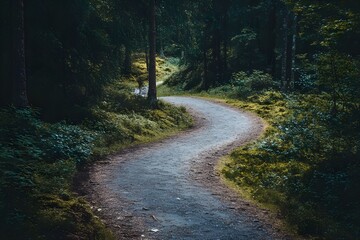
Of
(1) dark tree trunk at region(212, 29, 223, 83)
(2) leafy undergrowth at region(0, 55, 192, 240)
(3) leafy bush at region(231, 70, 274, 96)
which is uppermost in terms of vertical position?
(1) dark tree trunk at region(212, 29, 223, 83)

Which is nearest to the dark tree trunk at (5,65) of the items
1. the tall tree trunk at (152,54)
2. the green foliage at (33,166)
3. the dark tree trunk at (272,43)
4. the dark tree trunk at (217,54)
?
the green foliage at (33,166)

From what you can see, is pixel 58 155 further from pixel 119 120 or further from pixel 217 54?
pixel 217 54

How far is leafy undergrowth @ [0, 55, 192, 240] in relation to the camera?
21.2 feet

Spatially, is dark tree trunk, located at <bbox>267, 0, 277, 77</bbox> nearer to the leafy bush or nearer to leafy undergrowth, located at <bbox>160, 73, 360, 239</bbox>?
the leafy bush

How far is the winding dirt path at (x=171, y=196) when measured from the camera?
7.57 metres

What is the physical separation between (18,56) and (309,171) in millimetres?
10125

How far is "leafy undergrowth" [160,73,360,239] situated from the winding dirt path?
748 mm

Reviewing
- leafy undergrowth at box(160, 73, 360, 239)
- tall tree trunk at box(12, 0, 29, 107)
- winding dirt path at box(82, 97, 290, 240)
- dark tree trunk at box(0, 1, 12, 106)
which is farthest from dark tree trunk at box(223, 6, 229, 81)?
tall tree trunk at box(12, 0, 29, 107)

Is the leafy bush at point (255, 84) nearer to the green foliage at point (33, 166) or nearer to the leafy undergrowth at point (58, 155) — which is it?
the leafy undergrowth at point (58, 155)

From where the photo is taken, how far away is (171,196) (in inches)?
370

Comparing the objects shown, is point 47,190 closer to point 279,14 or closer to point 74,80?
point 74,80

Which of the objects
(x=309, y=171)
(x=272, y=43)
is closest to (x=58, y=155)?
(x=309, y=171)

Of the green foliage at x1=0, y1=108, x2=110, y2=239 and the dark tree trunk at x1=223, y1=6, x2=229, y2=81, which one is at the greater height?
the dark tree trunk at x1=223, y1=6, x2=229, y2=81

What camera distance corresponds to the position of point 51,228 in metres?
6.34
